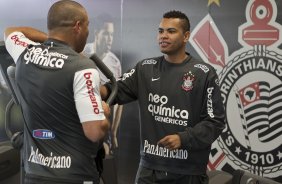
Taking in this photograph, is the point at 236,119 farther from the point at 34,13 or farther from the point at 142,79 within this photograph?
the point at 34,13

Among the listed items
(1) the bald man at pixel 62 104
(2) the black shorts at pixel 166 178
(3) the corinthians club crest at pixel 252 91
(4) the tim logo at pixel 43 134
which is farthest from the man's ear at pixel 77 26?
(3) the corinthians club crest at pixel 252 91

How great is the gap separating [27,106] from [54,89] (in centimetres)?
22

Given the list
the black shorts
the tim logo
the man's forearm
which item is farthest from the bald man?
the black shorts

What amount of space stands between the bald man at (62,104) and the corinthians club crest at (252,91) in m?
1.96

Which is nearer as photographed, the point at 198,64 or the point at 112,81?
the point at 112,81

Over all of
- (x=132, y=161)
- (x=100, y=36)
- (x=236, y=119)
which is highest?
(x=100, y=36)

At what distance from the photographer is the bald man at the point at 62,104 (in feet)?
6.71

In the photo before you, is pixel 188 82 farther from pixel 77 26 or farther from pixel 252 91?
pixel 252 91

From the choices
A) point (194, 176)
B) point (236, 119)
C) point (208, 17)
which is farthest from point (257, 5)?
point (194, 176)

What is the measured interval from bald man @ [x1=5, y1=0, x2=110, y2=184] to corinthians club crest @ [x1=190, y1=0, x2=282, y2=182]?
6.44 ft

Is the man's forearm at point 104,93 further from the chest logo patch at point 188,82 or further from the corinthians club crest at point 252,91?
the corinthians club crest at point 252,91

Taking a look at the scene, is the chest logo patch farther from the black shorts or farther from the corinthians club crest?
the corinthians club crest

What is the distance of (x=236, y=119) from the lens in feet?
12.8

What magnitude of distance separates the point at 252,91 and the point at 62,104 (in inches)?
86.6
